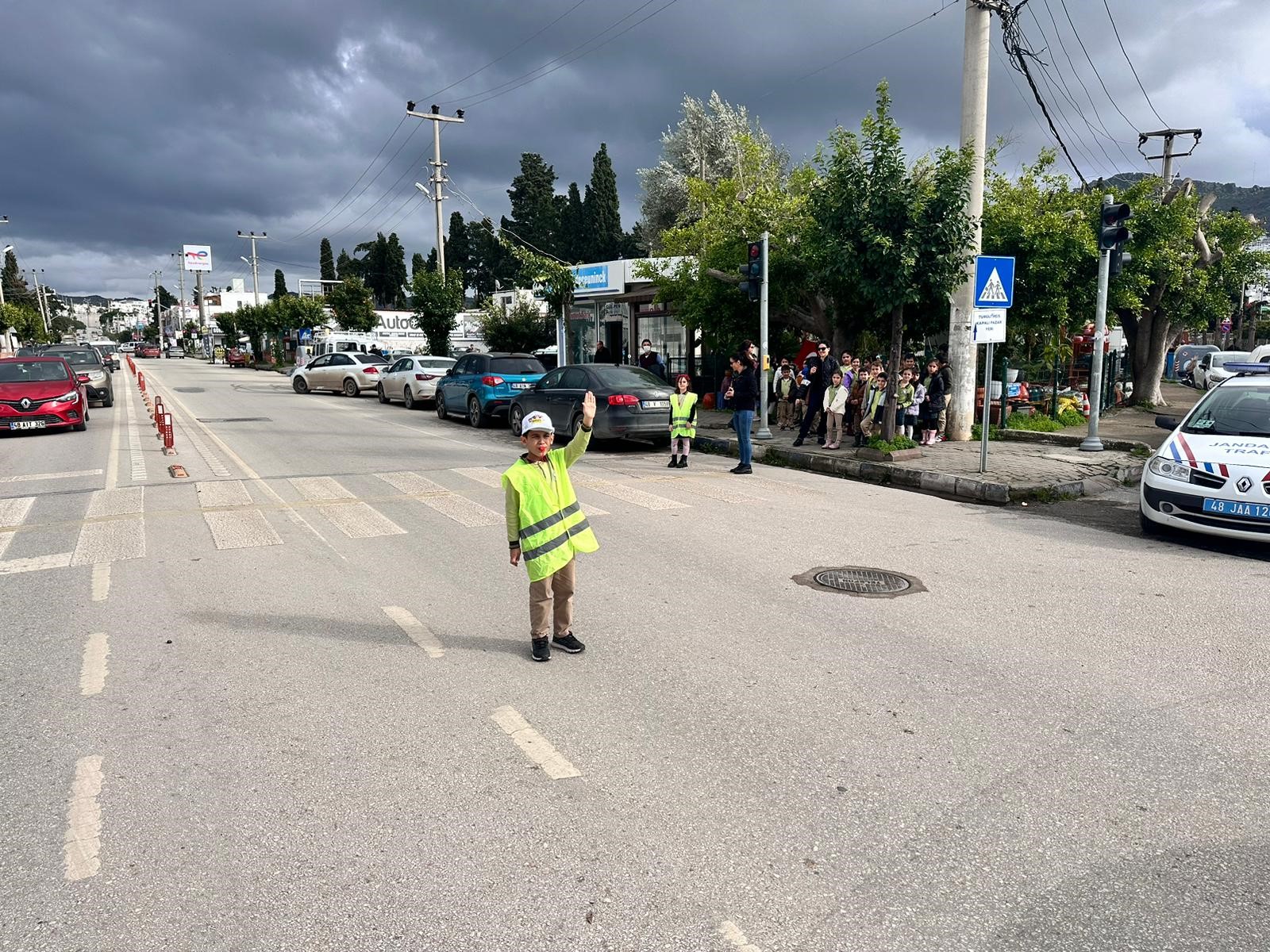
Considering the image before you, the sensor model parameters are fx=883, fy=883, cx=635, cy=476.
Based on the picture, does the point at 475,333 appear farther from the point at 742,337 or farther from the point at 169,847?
the point at 169,847

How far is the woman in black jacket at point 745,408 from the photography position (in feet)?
42.9

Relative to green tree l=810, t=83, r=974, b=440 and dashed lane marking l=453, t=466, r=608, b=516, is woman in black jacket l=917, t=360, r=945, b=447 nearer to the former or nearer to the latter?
green tree l=810, t=83, r=974, b=440

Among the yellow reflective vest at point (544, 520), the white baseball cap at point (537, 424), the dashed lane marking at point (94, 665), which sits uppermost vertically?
the white baseball cap at point (537, 424)

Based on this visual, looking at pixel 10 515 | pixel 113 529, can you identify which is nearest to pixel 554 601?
pixel 113 529

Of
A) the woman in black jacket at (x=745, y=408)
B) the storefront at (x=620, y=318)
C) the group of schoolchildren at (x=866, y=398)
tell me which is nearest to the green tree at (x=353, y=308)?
the storefront at (x=620, y=318)

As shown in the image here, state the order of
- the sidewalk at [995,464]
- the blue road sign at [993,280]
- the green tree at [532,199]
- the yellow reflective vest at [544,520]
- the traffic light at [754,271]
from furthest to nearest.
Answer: the green tree at [532,199] → the traffic light at [754,271] → the blue road sign at [993,280] → the sidewalk at [995,464] → the yellow reflective vest at [544,520]

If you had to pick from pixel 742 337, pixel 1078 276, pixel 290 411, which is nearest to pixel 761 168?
pixel 742 337

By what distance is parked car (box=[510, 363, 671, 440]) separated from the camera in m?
15.3

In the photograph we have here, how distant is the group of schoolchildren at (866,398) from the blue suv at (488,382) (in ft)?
22.4

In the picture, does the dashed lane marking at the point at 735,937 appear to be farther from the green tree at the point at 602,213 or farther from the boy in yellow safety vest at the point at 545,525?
the green tree at the point at 602,213

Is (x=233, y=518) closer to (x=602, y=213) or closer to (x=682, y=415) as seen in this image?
(x=682, y=415)

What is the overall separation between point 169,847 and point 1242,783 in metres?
4.30

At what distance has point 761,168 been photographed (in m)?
25.8

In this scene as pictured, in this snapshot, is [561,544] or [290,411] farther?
[290,411]
